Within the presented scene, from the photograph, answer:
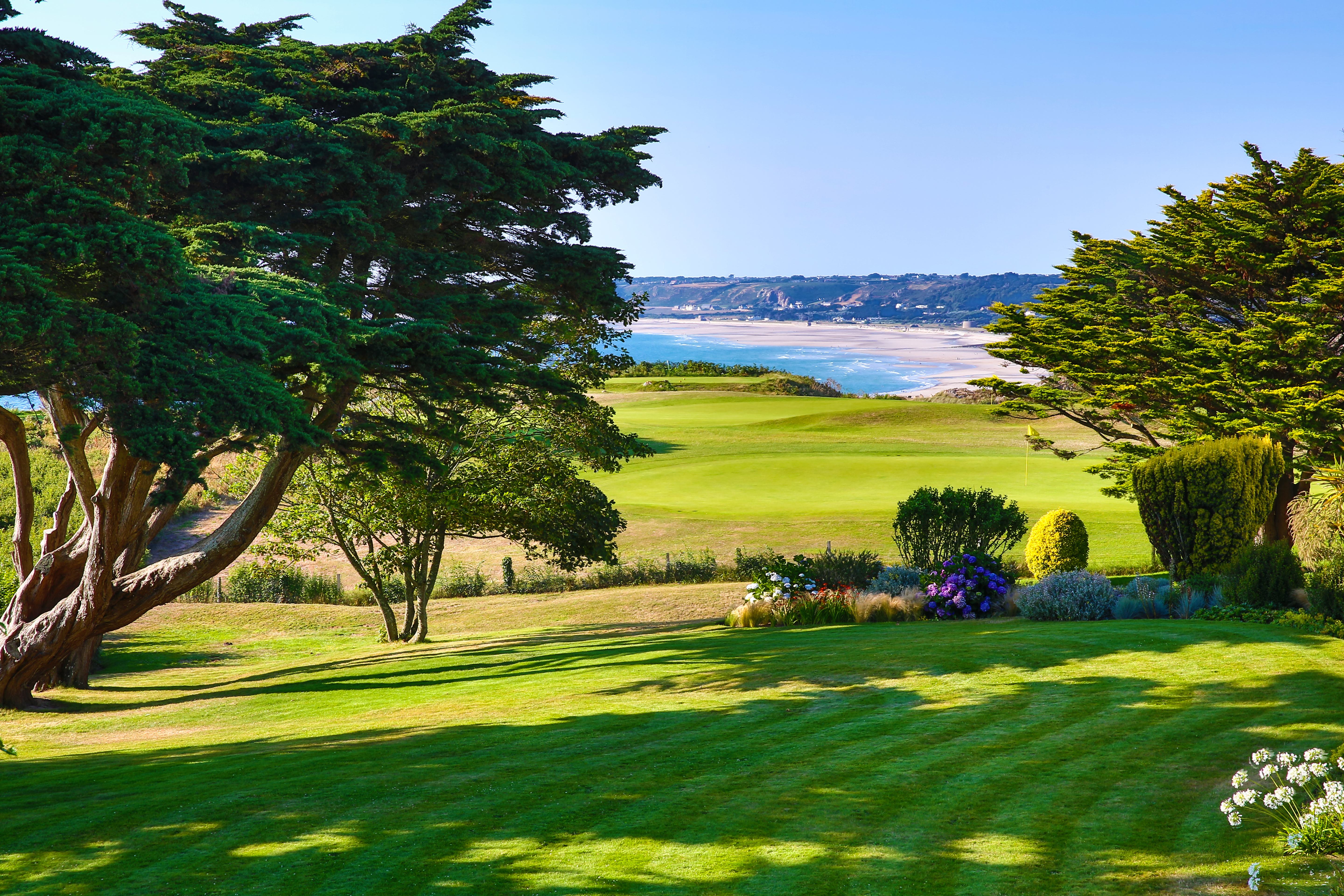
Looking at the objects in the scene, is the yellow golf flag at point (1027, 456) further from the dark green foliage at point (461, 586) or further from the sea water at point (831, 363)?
the sea water at point (831, 363)

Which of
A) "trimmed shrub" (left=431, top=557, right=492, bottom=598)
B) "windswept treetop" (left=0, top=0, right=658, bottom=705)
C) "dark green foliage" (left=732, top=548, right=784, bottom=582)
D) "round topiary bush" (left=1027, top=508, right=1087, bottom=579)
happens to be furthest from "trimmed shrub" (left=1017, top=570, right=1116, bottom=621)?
"trimmed shrub" (left=431, top=557, right=492, bottom=598)

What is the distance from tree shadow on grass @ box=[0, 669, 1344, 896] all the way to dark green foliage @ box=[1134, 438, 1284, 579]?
6.91 metres

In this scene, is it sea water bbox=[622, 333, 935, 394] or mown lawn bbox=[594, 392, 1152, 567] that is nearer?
mown lawn bbox=[594, 392, 1152, 567]

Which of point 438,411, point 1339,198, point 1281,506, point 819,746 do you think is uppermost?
point 1339,198

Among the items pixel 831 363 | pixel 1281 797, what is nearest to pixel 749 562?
pixel 1281 797

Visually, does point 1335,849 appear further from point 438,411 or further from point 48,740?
point 438,411

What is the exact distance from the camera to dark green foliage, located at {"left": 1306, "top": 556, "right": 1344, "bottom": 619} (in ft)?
41.2

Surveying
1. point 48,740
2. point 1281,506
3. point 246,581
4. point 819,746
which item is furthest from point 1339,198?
point 246,581

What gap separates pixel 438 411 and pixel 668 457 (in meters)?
29.1

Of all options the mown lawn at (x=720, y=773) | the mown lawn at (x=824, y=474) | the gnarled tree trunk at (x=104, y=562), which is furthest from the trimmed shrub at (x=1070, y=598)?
the gnarled tree trunk at (x=104, y=562)

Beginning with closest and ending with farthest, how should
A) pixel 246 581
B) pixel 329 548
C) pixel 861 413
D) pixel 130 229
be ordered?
pixel 130 229, pixel 246 581, pixel 329 548, pixel 861 413

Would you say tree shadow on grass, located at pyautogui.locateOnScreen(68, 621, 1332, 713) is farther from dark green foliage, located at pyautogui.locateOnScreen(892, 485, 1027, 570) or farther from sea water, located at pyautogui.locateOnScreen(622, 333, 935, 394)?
sea water, located at pyautogui.locateOnScreen(622, 333, 935, 394)

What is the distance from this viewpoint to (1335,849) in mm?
5754

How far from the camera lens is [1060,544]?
2056 centimetres
